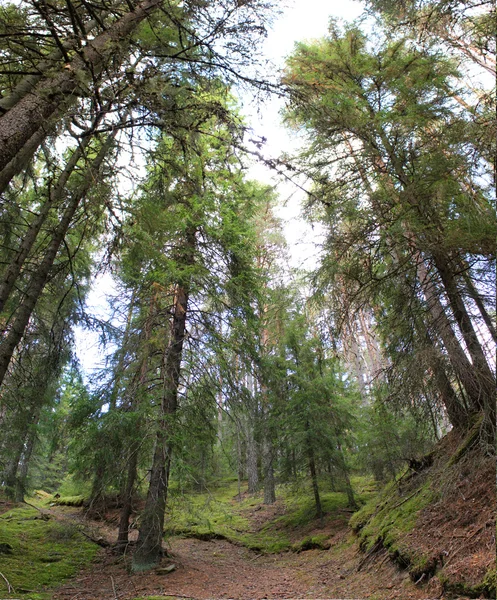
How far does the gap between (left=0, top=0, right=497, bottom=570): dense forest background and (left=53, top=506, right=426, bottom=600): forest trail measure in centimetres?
87

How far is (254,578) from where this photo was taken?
7.46m

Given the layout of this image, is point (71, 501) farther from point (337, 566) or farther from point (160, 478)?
point (337, 566)

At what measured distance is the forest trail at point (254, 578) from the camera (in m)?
5.26

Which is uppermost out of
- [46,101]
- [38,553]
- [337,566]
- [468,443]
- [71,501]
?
[46,101]

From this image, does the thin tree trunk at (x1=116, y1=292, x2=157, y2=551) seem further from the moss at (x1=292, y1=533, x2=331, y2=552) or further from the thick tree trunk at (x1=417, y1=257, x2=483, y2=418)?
the thick tree trunk at (x1=417, y1=257, x2=483, y2=418)

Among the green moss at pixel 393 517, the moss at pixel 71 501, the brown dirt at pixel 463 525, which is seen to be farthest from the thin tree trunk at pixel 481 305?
the moss at pixel 71 501

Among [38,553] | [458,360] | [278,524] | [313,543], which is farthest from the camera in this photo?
[278,524]

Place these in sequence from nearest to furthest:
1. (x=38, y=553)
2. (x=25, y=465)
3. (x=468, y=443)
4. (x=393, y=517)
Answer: (x=468, y=443) < (x=393, y=517) < (x=38, y=553) < (x=25, y=465)

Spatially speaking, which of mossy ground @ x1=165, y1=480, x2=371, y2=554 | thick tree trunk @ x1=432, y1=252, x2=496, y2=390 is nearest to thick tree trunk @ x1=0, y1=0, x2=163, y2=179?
thick tree trunk @ x1=432, y1=252, x2=496, y2=390

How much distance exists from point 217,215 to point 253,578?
8.44 m

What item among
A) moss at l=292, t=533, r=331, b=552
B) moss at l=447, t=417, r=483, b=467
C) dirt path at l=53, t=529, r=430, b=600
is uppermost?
moss at l=447, t=417, r=483, b=467

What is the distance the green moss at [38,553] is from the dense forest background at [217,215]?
125 centimetres

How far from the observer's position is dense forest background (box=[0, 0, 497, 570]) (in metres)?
4.14

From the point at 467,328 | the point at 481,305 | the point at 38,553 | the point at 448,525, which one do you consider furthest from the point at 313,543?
the point at 481,305
